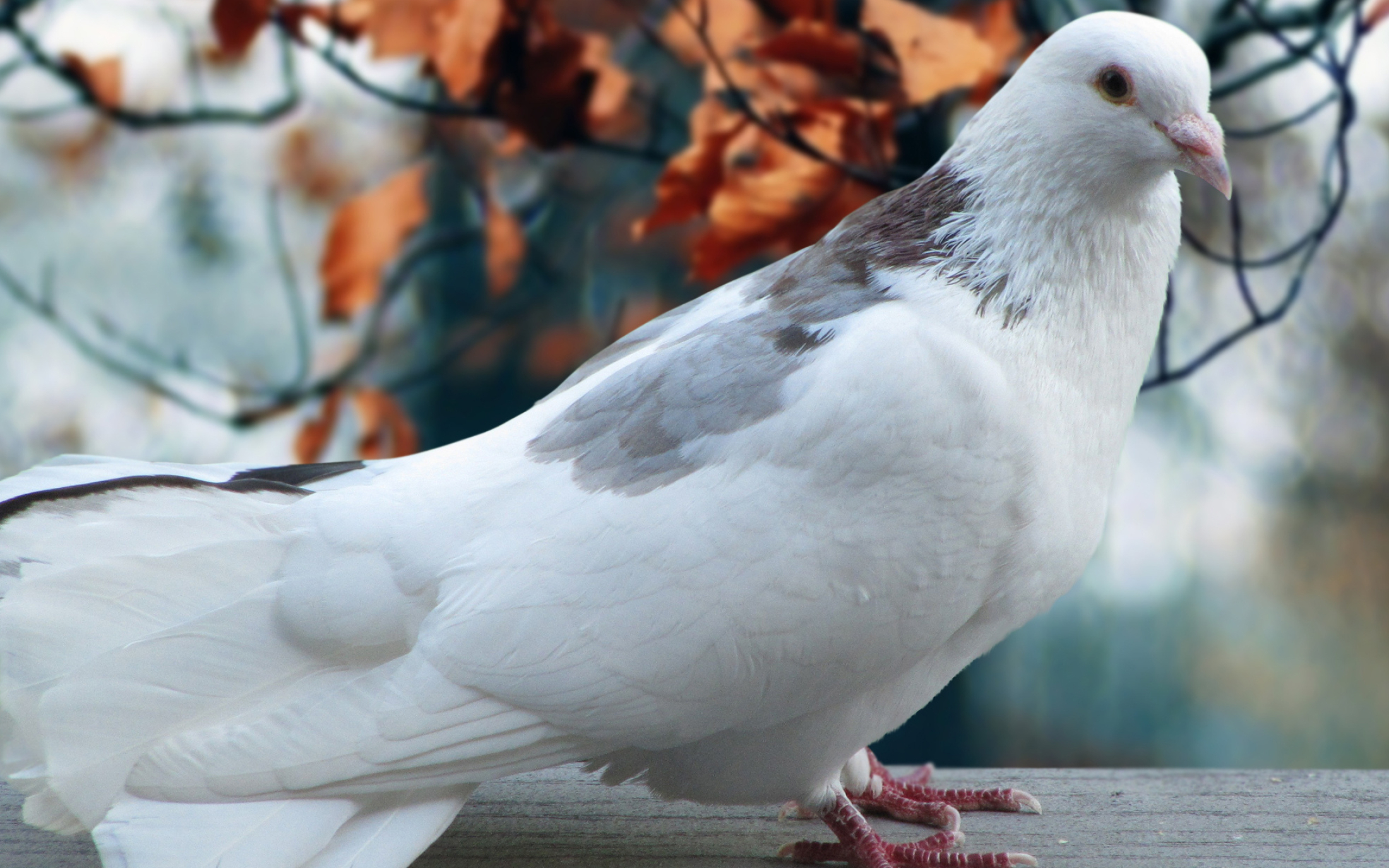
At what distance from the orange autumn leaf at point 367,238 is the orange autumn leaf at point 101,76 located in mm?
366

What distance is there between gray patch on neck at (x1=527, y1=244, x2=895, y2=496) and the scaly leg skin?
12.6 inches

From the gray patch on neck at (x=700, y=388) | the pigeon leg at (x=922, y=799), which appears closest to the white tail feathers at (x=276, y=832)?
the gray patch on neck at (x=700, y=388)

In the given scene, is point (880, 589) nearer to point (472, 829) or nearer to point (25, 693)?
point (472, 829)

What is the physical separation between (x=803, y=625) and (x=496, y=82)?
1.13 meters

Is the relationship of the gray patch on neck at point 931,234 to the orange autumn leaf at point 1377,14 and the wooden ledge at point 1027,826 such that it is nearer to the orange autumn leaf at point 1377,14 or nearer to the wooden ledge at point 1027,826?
the wooden ledge at point 1027,826

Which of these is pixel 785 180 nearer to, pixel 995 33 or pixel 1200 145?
pixel 995 33

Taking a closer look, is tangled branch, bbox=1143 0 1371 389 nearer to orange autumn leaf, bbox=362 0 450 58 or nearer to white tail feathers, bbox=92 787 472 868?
orange autumn leaf, bbox=362 0 450 58

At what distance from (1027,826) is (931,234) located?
0.53 meters

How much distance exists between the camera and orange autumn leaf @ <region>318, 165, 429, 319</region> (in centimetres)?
167

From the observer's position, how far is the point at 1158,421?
66.4 inches

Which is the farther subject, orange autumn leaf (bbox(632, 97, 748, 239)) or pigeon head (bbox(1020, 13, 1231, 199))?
orange autumn leaf (bbox(632, 97, 748, 239))

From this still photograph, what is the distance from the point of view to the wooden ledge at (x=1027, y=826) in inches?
37.2

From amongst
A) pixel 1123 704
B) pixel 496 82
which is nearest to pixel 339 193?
pixel 496 82

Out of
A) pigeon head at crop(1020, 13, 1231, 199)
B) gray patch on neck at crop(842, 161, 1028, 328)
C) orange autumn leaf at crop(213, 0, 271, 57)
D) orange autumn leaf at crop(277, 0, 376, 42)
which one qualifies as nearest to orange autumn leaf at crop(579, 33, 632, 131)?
orange autumn leaf at crop(277, 0, 376, 42)
